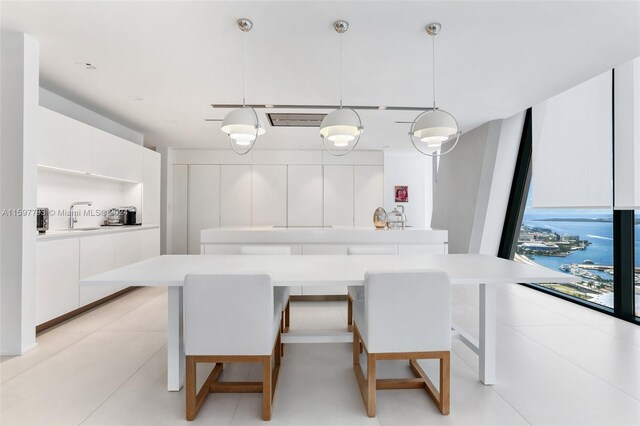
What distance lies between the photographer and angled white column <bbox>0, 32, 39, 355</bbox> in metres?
2.43

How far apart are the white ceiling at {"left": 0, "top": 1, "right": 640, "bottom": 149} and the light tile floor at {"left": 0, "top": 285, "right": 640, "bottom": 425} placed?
252 centimetres

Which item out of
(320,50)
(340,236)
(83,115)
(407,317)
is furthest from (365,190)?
(407,317)

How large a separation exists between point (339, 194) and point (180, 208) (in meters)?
3.41

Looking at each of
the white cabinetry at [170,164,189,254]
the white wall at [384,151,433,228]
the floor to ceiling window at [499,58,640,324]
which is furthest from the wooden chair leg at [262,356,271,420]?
the white wall at [384,151,433,228]

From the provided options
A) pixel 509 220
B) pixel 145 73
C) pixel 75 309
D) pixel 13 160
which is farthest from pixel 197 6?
pixel 509 220

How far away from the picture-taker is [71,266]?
3.16 m

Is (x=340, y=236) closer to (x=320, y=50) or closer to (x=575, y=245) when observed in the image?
(x=320, y=50)

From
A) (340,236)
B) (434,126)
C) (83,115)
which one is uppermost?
(83,115)

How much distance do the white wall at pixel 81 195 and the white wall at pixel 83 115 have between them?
75 cm

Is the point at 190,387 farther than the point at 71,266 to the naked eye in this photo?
No

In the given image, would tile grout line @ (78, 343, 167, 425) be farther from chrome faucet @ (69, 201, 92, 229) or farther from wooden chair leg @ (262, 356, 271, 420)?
chrome faucet @ (69, 201, 92, 229)

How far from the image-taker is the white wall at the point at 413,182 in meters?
7.77

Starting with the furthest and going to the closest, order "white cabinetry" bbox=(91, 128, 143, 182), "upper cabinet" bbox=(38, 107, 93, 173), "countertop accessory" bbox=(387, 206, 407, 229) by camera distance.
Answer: "countertop accessory" bbox=(387, 206, 407, 229) → "white cabinetry" bbox=(91, 128, 143, 182) → "upper cabinet" bbox=(38, 107, 93, 173)

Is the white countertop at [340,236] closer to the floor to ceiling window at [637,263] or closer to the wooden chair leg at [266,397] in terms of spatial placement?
the floor to ceiling window at [637,263]
